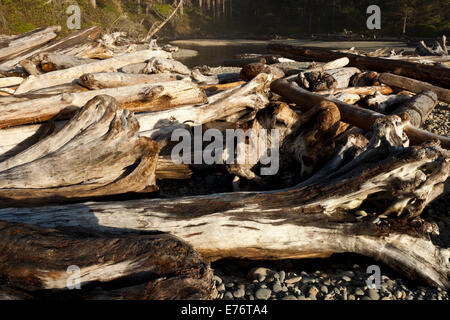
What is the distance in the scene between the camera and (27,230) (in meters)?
2.28

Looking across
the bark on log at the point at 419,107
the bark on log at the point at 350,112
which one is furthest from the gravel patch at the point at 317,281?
the bark on log at the point at 419,107

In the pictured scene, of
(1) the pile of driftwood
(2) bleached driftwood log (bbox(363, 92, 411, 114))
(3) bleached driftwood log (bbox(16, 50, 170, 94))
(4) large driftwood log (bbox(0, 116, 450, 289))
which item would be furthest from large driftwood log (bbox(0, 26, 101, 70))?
(2) bleached driftwood log (bbox(363, 92, 411, 114))

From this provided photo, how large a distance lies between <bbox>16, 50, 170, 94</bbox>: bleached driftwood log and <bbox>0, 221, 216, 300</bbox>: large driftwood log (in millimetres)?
4131

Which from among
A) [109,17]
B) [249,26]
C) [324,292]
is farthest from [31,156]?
[249,26]

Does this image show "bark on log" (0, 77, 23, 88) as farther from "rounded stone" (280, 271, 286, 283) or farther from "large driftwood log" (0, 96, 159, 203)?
"rounded stone" (280, 271, 286, 283)

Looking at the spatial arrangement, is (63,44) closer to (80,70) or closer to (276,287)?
(80,70)

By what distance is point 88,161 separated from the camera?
12.1 ft

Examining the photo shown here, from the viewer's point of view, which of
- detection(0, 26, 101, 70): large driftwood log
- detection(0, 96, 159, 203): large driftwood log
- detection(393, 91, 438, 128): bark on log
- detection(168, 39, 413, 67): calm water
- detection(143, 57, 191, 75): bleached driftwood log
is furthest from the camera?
detection(168, 39, 413, 67): calm water

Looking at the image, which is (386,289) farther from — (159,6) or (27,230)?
(159,6)

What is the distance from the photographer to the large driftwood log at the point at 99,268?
2025 mm

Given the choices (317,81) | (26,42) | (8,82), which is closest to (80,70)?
(8,82)

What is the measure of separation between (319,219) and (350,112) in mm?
3268

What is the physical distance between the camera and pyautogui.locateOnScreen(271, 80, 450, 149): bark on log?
4.74 m

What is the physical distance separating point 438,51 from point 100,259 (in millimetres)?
15594
